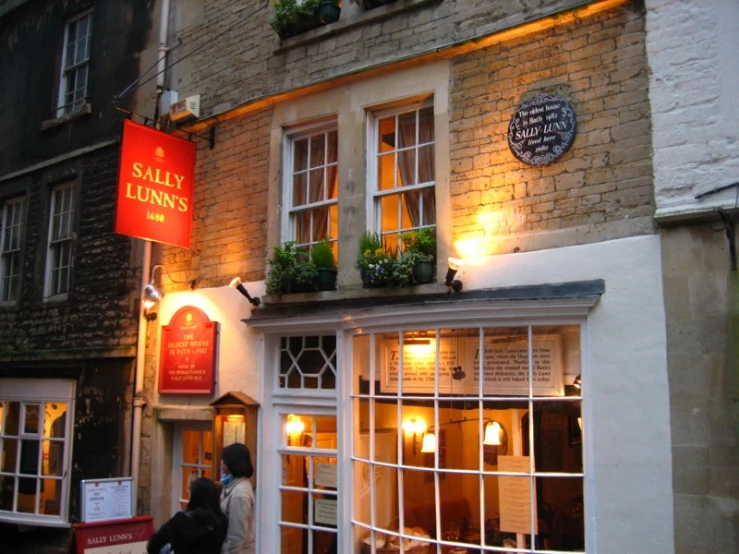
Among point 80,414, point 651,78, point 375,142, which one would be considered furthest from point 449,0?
point 80,414

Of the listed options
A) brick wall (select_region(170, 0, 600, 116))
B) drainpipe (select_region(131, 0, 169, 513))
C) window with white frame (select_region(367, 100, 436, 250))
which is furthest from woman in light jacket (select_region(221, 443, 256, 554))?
brick wall (select_region(170, 0, 600, 116))

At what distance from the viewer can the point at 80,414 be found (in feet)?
33.8

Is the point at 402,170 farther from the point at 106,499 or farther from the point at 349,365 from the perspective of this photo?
the point at 106,499

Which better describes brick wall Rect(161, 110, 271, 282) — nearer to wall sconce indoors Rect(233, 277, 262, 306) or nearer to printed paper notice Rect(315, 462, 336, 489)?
wall sconce indoors Rect(233, 277, 262, 306)

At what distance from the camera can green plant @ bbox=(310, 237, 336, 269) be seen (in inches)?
318

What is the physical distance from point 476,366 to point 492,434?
2.06 feet

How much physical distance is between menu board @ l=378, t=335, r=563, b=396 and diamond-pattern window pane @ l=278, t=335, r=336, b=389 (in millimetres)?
937

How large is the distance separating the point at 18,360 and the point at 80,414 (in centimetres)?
181

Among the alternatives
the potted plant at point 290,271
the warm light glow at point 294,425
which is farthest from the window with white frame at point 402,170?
the warm light glow at point 294,425

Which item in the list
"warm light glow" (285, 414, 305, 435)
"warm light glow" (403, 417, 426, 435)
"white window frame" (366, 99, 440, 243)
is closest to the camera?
"warm light glow" (403, 417, 426, 435)

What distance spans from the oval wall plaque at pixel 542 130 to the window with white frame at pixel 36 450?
730cm

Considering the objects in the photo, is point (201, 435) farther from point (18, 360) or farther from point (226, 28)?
point (226, 28)

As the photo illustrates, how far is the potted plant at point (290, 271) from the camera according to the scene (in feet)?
26.3

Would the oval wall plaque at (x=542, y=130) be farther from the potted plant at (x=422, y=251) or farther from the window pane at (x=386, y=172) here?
the window pane at (x=386, y=172)
